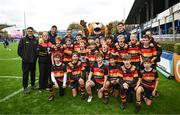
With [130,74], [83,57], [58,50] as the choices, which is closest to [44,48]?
[58,50]

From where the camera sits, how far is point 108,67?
6.75 m

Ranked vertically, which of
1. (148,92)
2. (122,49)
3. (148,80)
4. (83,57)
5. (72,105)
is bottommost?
(72,105)

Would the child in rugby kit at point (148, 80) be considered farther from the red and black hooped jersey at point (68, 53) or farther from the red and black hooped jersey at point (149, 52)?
the red and black hooped jersey at point (68, 53)

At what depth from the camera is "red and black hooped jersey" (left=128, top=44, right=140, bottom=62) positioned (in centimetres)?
678

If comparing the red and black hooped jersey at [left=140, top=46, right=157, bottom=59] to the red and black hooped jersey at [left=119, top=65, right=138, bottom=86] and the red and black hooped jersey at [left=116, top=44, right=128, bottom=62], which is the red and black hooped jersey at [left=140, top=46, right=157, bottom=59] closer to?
the red and black hooped jersey at [left=116, top=44, right=128, bottom=62]

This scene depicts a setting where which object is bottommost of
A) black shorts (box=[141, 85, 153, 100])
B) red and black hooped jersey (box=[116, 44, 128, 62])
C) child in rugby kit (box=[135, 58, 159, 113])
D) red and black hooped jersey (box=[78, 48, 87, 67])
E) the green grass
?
the green grass

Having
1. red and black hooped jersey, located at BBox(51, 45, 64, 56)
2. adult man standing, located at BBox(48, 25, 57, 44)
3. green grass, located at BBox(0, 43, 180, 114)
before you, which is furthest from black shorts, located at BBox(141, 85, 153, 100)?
adult man standing, located at BBox(48, 25, 57, 44)

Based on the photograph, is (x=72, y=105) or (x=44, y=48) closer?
(x=72, y=105)

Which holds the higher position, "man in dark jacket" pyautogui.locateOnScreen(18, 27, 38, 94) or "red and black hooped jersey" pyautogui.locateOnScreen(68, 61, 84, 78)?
"man in dark jacket" pyautogui.locateOnScreen(18, 27, 38, 94)

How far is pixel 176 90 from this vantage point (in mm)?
7738

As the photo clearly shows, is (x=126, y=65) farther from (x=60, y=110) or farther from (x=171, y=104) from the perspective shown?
(x=60, y=110)

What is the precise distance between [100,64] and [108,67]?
0.76 feet

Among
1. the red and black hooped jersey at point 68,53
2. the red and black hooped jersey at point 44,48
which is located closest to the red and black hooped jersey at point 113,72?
the red and black hooped jersey at point 68,53

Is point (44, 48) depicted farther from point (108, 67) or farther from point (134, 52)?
point (134, 52)
